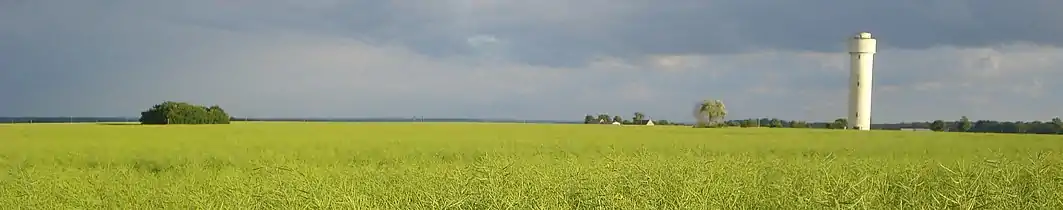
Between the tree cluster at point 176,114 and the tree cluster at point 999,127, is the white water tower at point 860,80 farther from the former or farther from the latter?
the tree cluster at point 176,114

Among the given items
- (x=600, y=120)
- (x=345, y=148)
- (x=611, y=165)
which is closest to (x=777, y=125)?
(x=600, y=120)

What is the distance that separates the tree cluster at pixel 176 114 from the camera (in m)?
46.5

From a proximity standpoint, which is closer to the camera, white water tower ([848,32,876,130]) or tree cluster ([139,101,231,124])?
tree cluster ([139,101,231,124])

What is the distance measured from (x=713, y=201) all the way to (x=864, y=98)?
2044 inches

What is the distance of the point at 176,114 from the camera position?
153ft

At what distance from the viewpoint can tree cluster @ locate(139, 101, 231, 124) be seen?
46531 millimetres

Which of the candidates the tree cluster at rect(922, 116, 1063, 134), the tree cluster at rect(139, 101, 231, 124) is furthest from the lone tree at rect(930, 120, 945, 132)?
the tree cluster at rect(139, 101, 231, 124)

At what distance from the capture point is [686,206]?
8477 mm

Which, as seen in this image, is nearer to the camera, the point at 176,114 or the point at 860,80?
the point at 176,114

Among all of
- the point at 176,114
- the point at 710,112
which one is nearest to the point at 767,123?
the point at 710,112

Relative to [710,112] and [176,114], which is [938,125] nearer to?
[710,112]

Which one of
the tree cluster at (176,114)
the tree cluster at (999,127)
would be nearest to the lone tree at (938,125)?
the tree cluster at (999,127)

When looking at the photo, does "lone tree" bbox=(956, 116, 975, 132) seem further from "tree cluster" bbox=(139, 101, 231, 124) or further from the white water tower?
"tree cluster" bbox=(139, 101, 231, 124)

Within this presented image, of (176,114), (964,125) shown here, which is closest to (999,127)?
(964,125)
